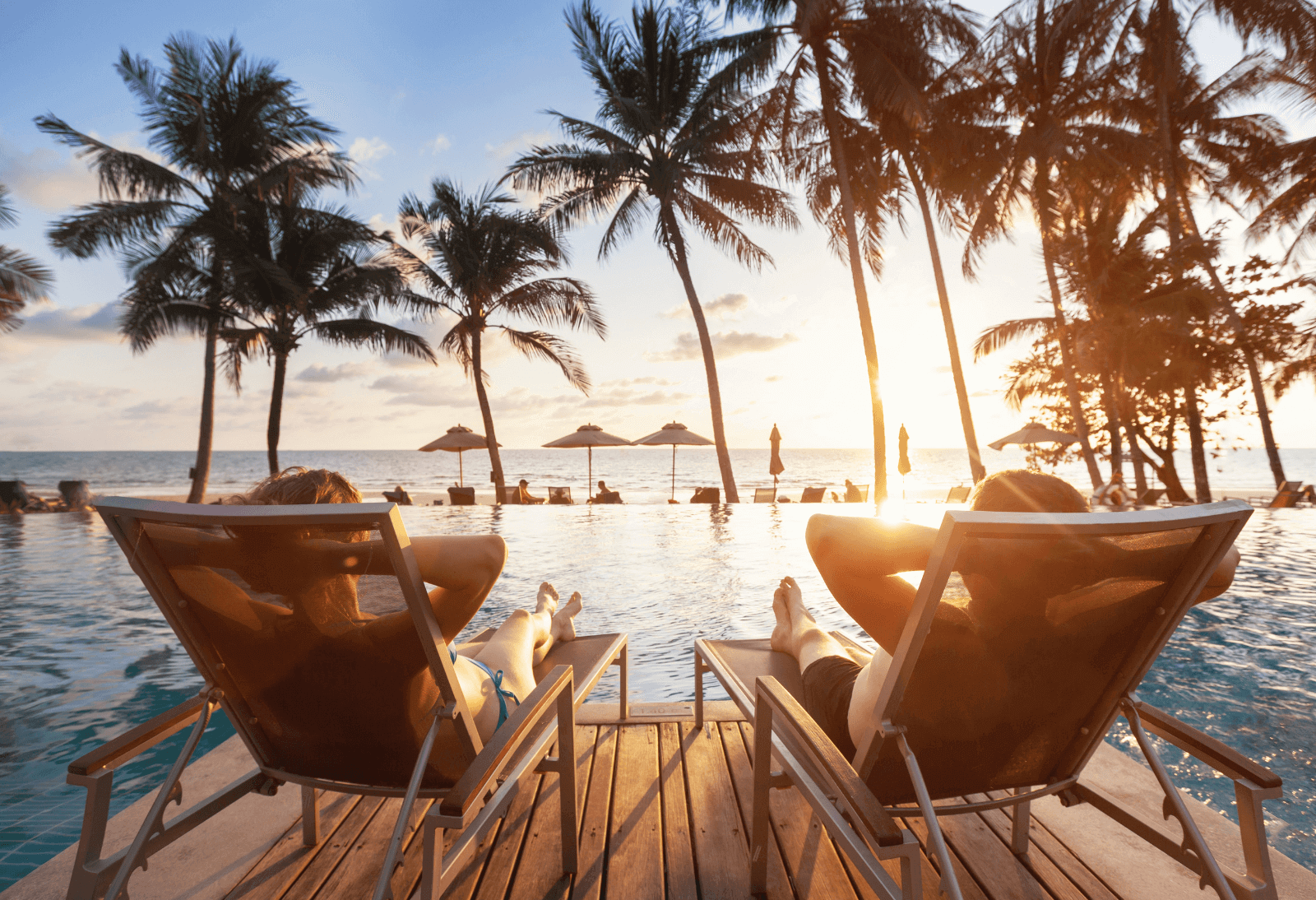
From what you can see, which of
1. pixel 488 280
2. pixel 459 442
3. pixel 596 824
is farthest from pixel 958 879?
pixel 488 280

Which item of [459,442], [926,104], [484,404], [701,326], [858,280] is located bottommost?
[459,442]

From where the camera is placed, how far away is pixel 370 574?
1222mm

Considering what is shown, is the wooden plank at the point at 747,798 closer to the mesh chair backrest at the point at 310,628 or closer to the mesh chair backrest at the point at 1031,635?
the mesh chair backrest at the point at 1031,635

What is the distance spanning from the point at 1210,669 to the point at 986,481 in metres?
4.33

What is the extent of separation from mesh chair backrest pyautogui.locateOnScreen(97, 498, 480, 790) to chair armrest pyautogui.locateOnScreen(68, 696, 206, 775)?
0.32ft

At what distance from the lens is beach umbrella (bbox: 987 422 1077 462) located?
16234mm

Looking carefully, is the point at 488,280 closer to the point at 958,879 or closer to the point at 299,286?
the point at 299,286

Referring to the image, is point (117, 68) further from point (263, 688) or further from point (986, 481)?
point (986, 481)

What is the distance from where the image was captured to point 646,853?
1775mm

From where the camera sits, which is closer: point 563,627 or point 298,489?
point 298,489

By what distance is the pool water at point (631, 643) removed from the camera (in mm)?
2809

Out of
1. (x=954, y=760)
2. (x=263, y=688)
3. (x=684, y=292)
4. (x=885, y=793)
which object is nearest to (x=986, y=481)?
(x=954, y=760)

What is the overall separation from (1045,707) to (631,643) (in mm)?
3719

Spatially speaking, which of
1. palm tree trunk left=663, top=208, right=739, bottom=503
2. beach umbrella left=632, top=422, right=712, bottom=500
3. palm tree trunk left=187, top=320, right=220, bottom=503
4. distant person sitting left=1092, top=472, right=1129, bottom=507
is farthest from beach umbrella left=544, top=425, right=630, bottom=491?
distant person sitting left=1092, top=472, right=1129, bottom=507
